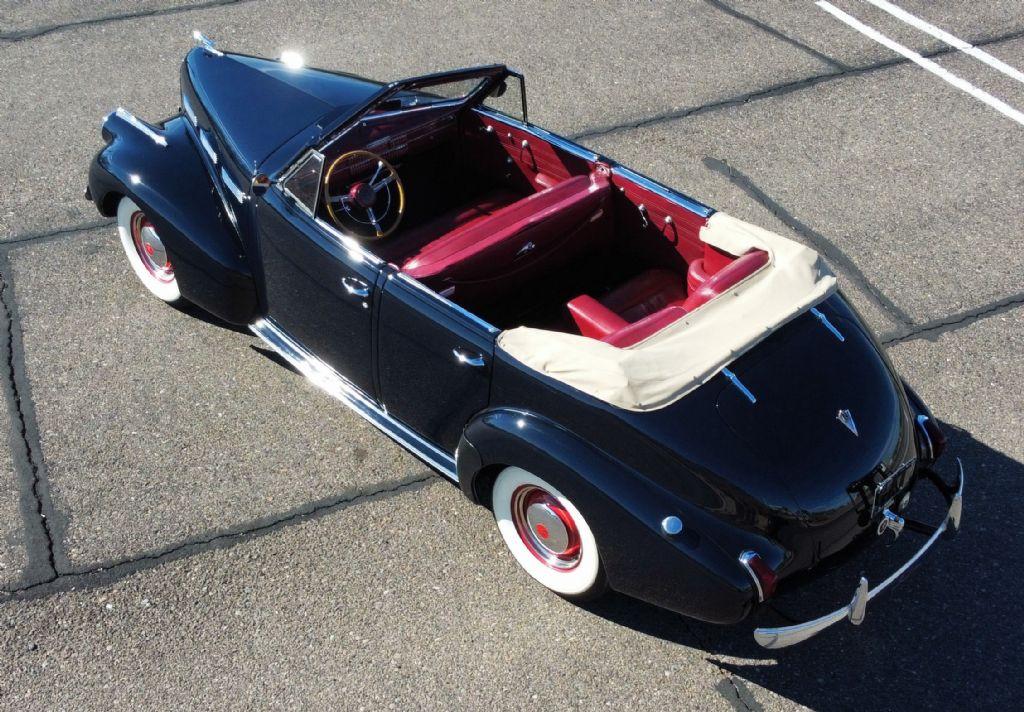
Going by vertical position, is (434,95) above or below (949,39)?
above

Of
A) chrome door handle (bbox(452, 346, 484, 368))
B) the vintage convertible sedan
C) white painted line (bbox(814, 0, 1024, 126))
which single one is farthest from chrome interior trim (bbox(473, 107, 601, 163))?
white painted line (bbox(814, 0, 1024, 126))

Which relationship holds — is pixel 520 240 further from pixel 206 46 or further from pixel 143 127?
pixel 206 46

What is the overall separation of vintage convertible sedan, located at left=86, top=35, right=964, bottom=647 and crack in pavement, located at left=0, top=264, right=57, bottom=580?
0.84m

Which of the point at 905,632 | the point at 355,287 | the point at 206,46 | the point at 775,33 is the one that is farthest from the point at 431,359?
the point at 775,33

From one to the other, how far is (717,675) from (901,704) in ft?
2.38

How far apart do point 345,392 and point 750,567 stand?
7.04 ft

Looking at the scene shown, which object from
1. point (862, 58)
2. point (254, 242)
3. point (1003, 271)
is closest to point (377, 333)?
point (254, 242)

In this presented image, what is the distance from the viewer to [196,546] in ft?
14.6

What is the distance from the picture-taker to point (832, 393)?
3.94 metres

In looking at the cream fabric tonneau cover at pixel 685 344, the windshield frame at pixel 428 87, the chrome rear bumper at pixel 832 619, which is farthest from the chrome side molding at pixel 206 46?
the chrome rear bumper at pixel 832 619

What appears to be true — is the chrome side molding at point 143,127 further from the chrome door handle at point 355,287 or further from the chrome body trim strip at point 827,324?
the chrome body trim strip at point 827,324

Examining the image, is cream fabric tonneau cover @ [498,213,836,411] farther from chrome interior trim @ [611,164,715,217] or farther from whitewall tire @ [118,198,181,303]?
whitewall tire @ [118,198,181,303]

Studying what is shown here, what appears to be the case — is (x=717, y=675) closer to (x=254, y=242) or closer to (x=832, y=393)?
(x=832, y=393)

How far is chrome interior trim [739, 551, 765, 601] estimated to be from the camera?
3.57 meters
